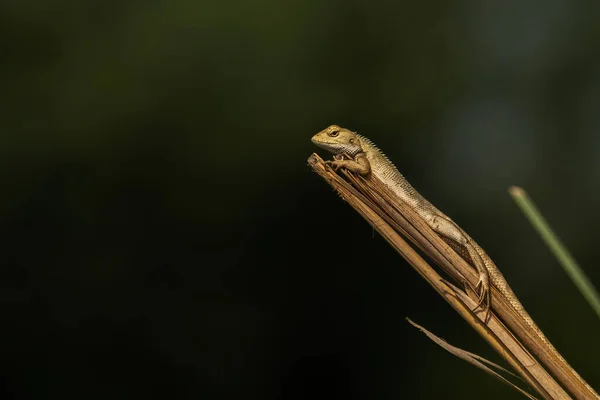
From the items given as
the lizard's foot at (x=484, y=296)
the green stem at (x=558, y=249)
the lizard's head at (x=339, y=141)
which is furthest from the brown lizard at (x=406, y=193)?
the green stem at (x=558, y=249)

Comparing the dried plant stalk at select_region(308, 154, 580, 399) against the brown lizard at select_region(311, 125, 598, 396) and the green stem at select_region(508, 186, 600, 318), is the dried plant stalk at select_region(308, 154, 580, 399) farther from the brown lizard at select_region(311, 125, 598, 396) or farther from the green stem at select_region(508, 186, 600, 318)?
the green stem at select_region(508, 186, 600, 318)

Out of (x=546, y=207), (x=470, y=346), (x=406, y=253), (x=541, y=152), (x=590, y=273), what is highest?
(x=406, y=253)

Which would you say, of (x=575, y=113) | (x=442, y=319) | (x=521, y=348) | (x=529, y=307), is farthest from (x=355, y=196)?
(x=575, y=113)

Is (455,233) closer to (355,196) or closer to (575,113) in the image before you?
(355,196)

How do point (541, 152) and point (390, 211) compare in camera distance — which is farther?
point (541, 152)

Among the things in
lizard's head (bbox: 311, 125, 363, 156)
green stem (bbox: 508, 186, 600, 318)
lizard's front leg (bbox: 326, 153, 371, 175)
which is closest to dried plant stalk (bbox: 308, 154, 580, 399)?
lizard's front leg (bbox: 326, 153, 371, 175)

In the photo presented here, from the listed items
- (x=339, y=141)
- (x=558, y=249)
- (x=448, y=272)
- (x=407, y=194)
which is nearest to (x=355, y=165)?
(x=407, y=194)
